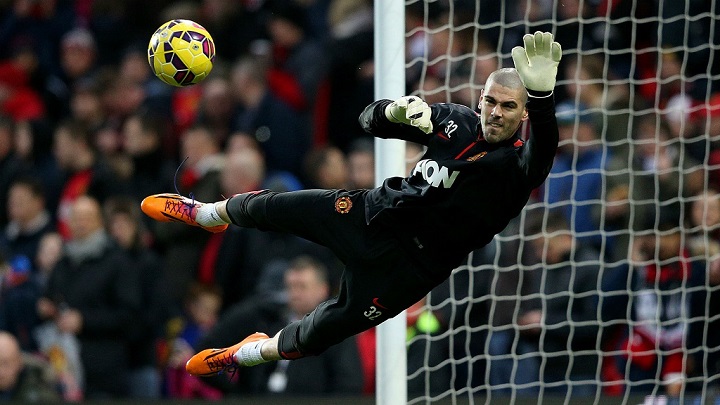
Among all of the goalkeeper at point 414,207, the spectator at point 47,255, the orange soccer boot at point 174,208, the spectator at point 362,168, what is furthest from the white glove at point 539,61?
the spectator at point 47,255

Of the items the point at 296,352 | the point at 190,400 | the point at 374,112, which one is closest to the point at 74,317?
the point at 190,400

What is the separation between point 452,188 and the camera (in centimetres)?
670

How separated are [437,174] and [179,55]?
4.99ft

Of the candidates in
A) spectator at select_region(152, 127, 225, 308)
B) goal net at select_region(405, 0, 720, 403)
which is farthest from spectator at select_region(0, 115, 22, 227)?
goal net at select_region(405, 0, 720, 403)

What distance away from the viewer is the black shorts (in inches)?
275

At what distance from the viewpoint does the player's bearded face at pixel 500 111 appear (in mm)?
6453

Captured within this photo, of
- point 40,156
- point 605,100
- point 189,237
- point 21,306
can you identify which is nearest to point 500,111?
point 605,100

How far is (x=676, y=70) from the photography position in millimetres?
9992

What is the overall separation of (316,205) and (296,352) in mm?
846

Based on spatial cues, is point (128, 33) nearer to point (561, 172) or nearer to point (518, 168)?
point (561, 172)

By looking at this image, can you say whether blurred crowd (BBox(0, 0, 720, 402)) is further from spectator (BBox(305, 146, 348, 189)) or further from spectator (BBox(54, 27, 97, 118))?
spectator (BBox(54, 27, 97, 118))

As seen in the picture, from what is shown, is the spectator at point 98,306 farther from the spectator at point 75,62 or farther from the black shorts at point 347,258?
the black shorts at point 347,258

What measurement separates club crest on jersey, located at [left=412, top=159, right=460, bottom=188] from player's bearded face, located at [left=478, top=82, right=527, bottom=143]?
0.26m

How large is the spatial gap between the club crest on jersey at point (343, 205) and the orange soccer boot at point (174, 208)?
79 cm
